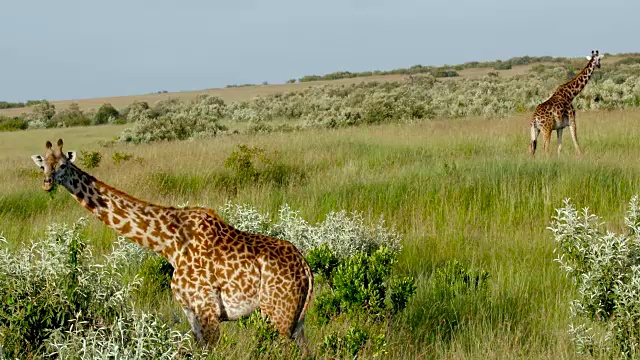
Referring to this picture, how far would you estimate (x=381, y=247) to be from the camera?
6531 mm

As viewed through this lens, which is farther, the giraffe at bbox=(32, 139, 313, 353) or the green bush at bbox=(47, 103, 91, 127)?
the green bush at bbox=(47, 103, 91, 127)

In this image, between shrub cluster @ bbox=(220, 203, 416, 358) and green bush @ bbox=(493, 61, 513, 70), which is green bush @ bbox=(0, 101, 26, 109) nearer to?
green bush @ bbox=(493, 61, 513, 70)

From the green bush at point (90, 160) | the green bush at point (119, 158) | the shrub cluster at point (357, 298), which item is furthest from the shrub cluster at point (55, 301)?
the green bush at point (90, 160)

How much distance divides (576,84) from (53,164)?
15.0 meters

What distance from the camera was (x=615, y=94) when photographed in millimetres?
32031

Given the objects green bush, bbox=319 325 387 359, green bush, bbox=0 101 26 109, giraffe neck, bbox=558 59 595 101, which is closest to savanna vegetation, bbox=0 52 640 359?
green bush, bbox=319 325 387 359

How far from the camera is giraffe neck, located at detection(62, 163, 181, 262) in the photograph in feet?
16.9

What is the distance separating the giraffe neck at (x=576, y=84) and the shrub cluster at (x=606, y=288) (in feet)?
A: 37.1

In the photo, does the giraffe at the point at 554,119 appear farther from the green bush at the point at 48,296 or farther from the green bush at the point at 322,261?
Answer: the green bush at the point at 48,296

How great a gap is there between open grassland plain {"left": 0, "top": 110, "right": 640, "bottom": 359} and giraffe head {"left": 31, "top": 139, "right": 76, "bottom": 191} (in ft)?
3.99

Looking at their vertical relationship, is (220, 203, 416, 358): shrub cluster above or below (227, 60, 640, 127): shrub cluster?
above

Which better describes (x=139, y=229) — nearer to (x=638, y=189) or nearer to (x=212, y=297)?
(x=212, y=297)

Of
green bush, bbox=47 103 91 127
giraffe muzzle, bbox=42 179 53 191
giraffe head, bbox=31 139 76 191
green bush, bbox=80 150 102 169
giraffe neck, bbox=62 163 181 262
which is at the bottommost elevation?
green bush, bbox=47 103 91 127

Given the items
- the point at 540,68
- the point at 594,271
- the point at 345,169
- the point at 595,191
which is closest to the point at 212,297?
the point at 594,271
